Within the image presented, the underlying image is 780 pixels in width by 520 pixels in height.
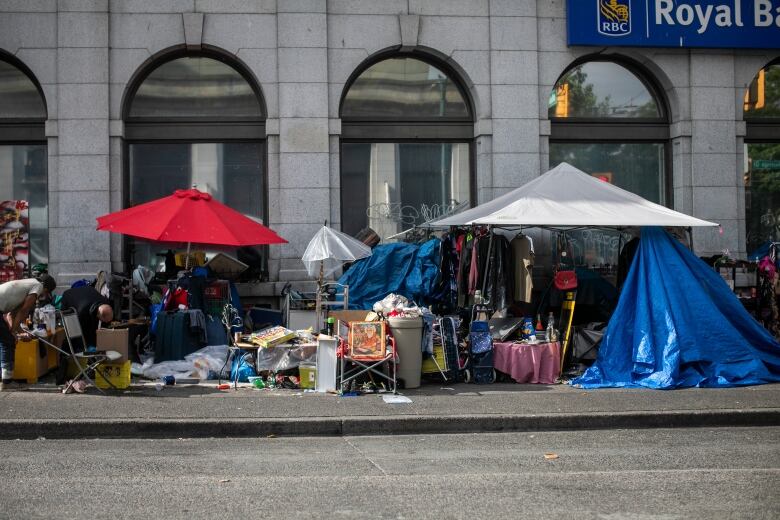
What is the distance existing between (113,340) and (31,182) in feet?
16.1

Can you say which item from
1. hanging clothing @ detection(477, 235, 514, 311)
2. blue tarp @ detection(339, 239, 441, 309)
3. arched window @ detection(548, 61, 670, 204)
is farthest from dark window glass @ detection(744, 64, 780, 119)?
blue tarp @ detection(339, 239, 441, 309)

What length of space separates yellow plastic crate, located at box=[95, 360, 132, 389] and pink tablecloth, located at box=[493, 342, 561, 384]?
5.08 meters

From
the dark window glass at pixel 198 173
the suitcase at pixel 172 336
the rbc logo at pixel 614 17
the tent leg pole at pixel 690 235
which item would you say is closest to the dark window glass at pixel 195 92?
the dark window glass at pixel 198 173

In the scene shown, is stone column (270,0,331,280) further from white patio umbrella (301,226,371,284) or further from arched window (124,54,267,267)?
white patio umbrella (301,226,371,284)

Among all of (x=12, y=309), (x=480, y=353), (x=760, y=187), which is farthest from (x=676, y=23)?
(x=12, y=309)

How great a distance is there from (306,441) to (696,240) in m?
9.39

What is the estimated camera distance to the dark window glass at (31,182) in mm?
15453

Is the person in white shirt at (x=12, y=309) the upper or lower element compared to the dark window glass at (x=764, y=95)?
lower

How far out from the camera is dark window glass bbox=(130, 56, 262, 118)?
1559cm

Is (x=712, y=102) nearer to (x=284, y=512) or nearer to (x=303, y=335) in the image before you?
(x=303, y=335)

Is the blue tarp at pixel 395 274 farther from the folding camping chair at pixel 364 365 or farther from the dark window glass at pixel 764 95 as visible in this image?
the dark window glass at pixel 764 95

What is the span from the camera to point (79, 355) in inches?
458

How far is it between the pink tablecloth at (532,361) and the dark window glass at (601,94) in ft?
17.2

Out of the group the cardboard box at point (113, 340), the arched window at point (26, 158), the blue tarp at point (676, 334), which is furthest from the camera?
the arched window at point (26, 158)
